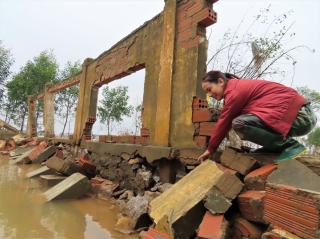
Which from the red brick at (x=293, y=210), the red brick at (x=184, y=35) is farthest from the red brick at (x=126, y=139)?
the red brick at (x=293, y=210)

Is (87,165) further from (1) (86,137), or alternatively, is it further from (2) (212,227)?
(2) (212,227)

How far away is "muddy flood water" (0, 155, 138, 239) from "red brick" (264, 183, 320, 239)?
4.94 feet

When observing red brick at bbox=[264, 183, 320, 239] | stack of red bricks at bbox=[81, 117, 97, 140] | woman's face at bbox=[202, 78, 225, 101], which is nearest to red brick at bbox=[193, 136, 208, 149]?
woman's face at bbox=[202, 78, 225, 101]

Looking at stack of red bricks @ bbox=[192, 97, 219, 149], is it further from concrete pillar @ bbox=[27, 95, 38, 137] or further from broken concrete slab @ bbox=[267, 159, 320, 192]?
concrete pillar @ bbox=[27, 95, 38, 137]

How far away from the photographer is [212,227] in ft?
5.71

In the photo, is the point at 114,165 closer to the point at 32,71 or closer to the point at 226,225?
the point at 226,225

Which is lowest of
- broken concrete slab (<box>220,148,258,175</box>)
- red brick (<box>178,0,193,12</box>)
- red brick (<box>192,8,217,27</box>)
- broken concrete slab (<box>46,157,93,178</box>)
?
broken concrete slab (<box>46,157,93,178</box>)

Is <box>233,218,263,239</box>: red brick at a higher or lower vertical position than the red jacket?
lower

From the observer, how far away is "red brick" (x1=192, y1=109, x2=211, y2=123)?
10.0ft

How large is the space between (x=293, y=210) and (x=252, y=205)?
0.34 m

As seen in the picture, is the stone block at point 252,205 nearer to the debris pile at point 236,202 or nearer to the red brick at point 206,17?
the debris pile at point 236,202

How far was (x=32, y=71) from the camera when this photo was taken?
20.3 metres

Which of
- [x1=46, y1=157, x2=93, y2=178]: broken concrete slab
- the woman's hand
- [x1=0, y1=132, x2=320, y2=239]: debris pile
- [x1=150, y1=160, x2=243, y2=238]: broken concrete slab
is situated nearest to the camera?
[x1=0, y1=132, x2=320, y2=239]: debris pile

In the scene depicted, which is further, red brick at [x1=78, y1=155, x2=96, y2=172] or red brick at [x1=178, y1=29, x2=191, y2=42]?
red brick at [x1=78, y1=155, x2=96, y2=172]
